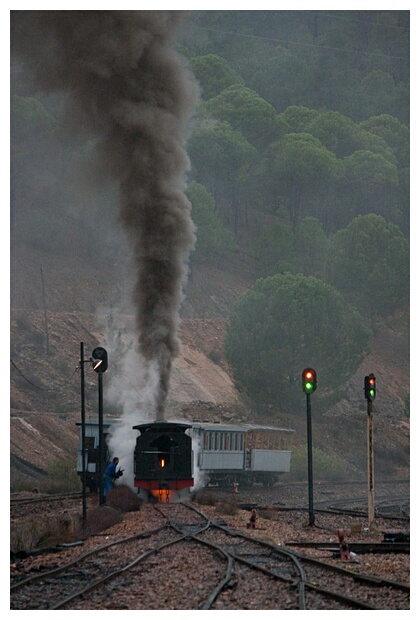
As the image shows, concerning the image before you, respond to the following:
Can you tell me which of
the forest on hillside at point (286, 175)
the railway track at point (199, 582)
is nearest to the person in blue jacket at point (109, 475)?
the railway track at point (199, 582)

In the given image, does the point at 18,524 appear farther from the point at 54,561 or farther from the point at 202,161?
the point at 202,161

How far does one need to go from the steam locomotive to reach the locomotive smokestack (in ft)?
8.01

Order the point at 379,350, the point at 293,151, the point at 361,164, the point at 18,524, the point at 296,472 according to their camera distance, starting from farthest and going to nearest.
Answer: the point at 361,164
the point at 293,151
the point at 379,350
the point at 296,472
the point at 18,524

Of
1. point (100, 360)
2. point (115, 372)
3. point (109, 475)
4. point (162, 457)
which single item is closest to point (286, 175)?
point (115, 372)

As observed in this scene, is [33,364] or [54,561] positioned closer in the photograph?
[54,561]

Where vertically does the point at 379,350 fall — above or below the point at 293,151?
below

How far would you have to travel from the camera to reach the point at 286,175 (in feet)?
232

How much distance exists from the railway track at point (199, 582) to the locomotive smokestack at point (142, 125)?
33.6 feet

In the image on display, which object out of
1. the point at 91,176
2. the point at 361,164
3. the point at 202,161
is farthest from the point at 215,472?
the point at 361,164

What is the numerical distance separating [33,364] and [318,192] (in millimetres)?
33504

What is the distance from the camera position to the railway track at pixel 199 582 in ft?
29.4

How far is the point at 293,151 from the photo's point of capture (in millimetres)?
68125

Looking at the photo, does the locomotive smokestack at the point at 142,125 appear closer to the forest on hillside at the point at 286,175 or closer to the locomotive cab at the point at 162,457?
the locomotive cab at the point at 162,457

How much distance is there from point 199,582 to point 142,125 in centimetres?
1580
